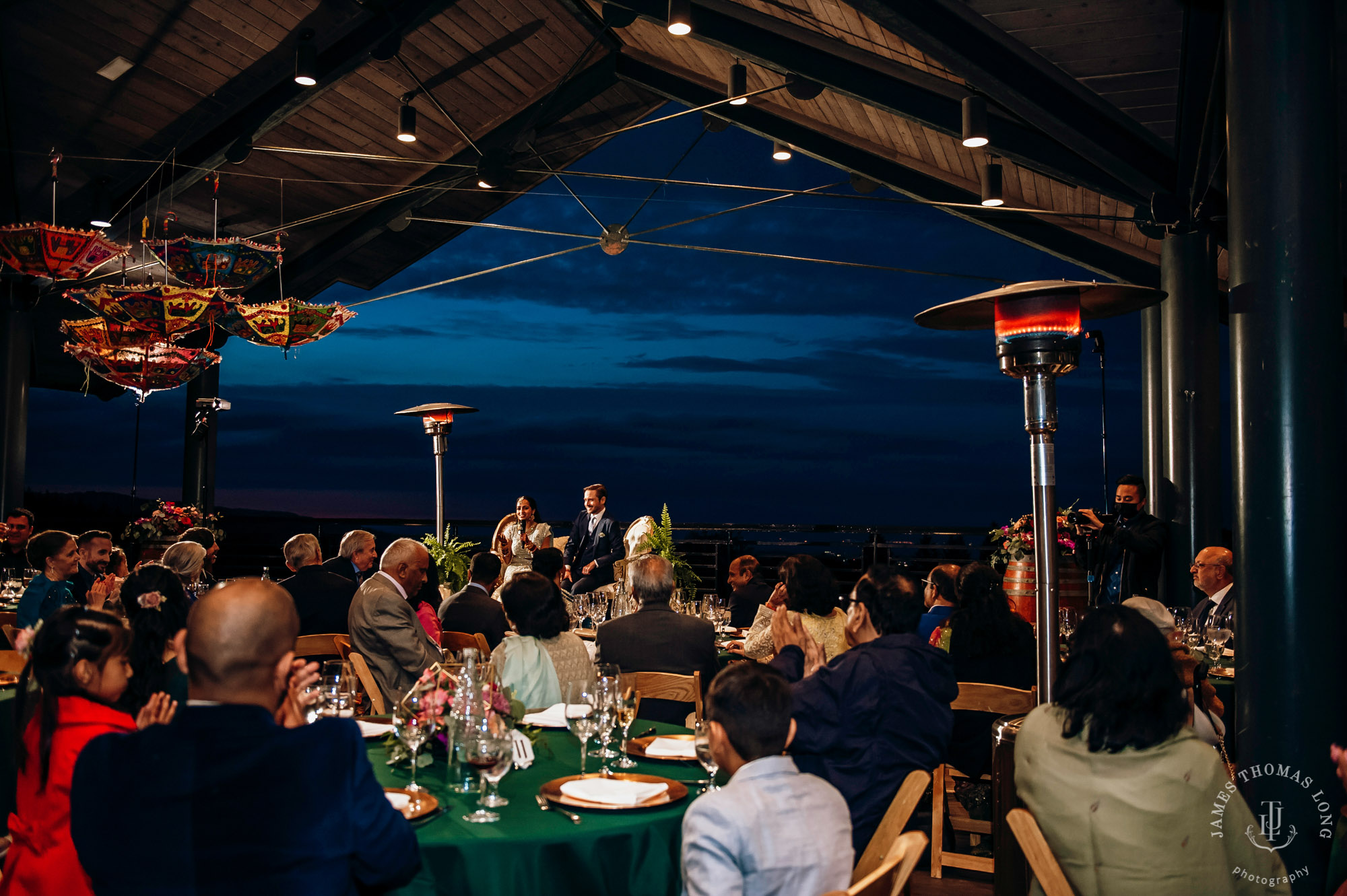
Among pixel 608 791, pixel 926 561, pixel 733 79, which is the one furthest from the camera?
pixel 926 561

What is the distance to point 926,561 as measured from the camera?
9.88 m

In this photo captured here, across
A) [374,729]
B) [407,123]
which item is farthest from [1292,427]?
[407,123]

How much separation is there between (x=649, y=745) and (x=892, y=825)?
0.92 meters

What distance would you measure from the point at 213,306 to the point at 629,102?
16.8 ft

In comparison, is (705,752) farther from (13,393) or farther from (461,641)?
(13,393)

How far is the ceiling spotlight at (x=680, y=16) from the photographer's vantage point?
243 inches

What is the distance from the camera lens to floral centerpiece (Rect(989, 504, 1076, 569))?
6801mm

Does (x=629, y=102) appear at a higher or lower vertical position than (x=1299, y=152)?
higher

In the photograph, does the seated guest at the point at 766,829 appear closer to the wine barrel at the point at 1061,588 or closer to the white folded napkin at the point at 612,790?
the white folded napkin at the point at 612,790

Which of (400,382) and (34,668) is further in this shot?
(400,382)

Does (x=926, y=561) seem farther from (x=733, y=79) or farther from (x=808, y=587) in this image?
(x=808, y=587)

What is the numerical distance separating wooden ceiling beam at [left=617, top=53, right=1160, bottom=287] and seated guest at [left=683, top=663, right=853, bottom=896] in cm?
722

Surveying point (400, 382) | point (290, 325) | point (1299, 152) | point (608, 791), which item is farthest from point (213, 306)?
point (400, 382)

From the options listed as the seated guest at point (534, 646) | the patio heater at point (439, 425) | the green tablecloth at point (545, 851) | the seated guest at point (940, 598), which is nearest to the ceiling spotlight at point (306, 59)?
the patio heater at point (439, 425)
